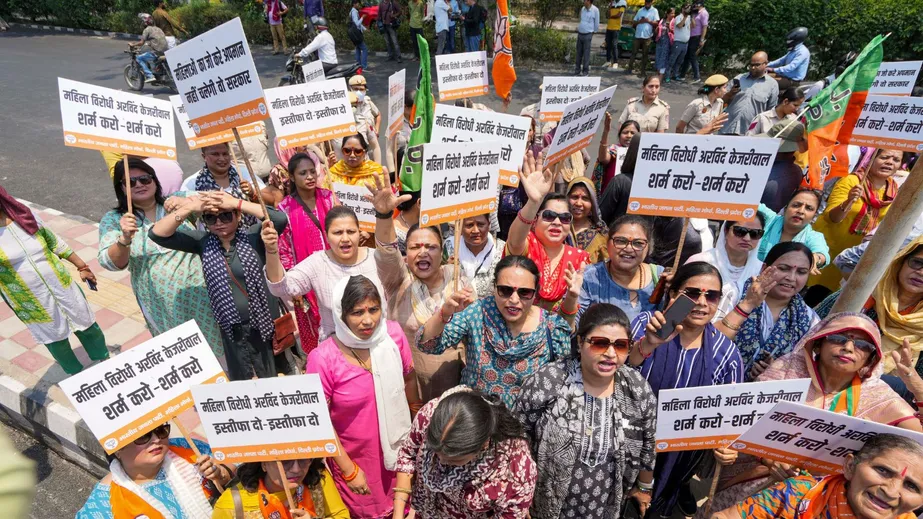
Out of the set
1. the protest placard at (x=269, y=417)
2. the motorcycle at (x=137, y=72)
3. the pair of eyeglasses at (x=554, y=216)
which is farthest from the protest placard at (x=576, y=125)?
the motorcycle at (x=137, y=72)

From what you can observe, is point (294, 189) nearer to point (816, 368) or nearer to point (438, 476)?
point (438, 476)

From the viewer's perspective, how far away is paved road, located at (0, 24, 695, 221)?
Result: 8.78 metres

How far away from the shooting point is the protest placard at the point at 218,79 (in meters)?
3.35

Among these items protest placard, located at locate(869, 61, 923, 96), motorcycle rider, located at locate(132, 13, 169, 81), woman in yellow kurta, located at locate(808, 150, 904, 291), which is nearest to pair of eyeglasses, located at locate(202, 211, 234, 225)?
woman in yellow kurta, located at locate(808, 150, 904, 291)

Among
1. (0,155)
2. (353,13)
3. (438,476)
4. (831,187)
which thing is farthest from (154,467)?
(353,13)

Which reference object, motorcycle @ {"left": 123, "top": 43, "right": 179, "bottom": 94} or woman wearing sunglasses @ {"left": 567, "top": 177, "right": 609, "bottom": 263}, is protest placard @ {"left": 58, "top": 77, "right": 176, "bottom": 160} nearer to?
woman wearing sunglasses @ {"left": 567, "top": 177, "right": 609, "bottom": 263}

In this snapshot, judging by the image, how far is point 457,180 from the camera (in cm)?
317

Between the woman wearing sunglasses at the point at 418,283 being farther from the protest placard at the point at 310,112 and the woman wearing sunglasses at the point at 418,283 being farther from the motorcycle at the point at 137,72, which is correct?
the motorcycle at the point at 137,72

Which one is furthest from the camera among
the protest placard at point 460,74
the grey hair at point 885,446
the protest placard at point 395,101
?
the protest placard at point 460,74

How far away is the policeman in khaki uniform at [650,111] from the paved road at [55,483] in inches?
255

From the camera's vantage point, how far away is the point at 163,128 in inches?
152

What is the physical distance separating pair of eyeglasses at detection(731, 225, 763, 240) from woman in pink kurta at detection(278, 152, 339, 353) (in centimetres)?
297

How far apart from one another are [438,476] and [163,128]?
10.5ft

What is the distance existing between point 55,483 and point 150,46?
13063 mm
